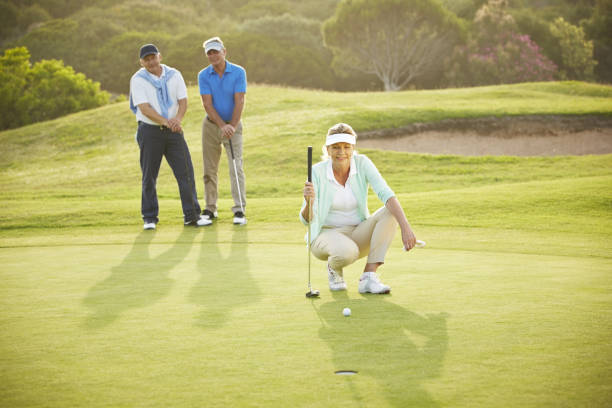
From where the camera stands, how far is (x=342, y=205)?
231 inches

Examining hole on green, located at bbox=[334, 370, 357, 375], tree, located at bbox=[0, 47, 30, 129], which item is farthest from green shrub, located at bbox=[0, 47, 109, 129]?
hole on green, located at bbox=[334, 370, 357, 375]

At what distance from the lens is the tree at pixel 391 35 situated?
146 ft

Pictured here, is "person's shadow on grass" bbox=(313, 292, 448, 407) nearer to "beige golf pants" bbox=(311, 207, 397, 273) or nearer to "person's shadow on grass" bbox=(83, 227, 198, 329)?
"beige golf pants" bbox=(311, 207, 397, 273)

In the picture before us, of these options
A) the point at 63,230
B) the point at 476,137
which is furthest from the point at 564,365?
the point at 476,137

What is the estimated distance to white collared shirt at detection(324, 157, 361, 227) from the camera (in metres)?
5.73

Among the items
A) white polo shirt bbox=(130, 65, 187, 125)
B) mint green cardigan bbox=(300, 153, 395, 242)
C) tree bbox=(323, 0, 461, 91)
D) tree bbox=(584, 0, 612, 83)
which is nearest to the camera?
mint green cardigan bbox=(300, 153, 395, 242)

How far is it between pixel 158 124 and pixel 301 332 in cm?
608

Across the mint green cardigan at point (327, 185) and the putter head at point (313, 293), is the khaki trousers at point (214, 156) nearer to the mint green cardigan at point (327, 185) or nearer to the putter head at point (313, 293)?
the mint green cardigan at point (327, 185)

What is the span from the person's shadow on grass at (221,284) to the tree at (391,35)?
3892cm

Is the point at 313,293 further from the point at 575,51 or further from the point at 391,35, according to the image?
the point at 575,51

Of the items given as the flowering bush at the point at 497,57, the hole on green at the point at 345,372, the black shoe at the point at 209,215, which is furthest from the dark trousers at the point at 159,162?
the flowering bush at the point at 497,57

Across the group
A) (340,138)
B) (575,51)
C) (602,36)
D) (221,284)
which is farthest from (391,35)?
(221,284)

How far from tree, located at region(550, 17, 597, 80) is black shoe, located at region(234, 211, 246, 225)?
124ft

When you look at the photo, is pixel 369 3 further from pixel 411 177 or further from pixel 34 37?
pixel 411 177
